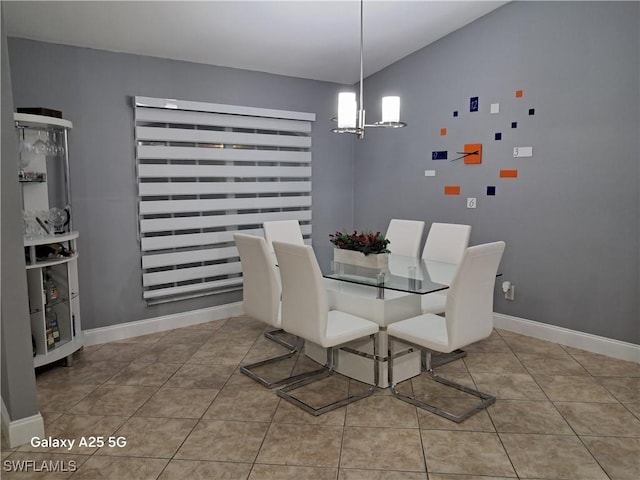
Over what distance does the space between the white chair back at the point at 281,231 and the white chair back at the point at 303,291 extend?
4.54ft

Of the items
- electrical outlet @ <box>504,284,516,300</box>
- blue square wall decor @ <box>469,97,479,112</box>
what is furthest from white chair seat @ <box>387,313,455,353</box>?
blue square wall decor @ <box>469,97,479,112</box>

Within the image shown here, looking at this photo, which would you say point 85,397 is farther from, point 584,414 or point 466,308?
point 584,414

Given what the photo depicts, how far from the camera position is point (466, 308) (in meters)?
2.56

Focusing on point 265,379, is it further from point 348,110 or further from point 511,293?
point 511,293

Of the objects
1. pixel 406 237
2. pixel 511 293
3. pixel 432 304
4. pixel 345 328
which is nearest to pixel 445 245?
pixel 406 237

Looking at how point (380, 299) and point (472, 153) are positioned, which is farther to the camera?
point (472, 153)

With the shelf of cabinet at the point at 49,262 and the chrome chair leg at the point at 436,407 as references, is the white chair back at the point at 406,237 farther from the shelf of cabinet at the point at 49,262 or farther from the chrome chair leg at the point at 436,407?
the shelf of cabinet at the point at 49,262

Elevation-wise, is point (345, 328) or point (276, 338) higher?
point (345, 328)

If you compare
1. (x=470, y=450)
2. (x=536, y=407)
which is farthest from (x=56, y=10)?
(x=536, y=407)

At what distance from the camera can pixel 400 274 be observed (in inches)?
120

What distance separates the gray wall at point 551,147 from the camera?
3355 millimetres

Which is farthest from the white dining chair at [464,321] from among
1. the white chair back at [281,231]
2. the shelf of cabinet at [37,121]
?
the shelf of cabinet at [37,121]

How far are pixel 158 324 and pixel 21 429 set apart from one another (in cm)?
184

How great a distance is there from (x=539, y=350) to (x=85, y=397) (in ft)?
10.8
